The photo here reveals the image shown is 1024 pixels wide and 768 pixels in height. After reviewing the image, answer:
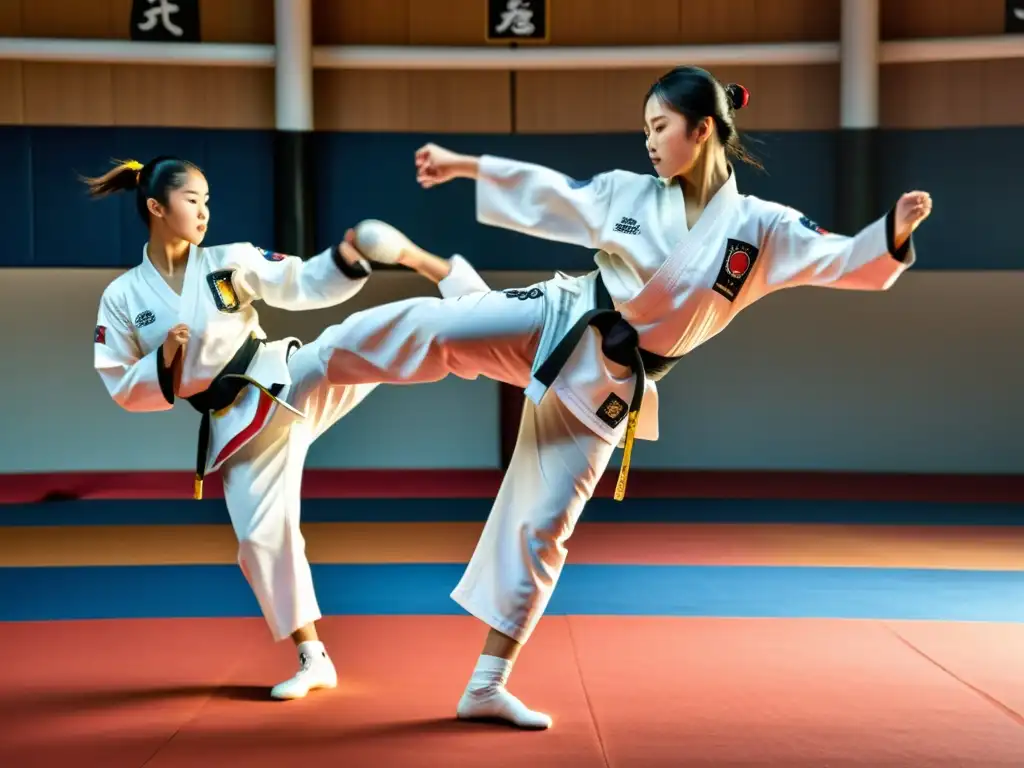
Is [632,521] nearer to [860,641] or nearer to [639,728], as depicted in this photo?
[860,641]

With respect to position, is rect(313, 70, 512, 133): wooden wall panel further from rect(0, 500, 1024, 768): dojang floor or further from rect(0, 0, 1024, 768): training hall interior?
rect(0, 500, 1024, 768): dojang floor

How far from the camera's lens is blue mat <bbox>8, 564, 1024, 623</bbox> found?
13.5 feet

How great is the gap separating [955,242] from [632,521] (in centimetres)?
354

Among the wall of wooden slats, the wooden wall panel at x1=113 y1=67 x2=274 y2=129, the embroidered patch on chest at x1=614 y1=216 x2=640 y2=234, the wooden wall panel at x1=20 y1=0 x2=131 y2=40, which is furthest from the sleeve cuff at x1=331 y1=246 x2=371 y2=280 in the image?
the wooden wall panel at x1=20 y1=0 x2=131 y2=40

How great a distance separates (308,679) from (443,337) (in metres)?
1.17

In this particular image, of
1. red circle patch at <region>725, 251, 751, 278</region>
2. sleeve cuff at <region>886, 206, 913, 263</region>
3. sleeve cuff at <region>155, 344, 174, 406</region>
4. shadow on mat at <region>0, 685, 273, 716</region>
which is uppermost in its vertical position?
sleeve cuff at <region>886, 206, 913, 263</region>

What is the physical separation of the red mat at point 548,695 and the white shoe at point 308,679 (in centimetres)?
4

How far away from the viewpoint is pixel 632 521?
6285 millimetres

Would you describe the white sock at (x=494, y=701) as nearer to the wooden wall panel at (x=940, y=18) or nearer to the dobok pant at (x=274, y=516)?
the dobok pant at (x=274, y=516)

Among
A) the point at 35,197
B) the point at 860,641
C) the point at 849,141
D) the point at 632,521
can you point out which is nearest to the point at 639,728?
the point at 860,641

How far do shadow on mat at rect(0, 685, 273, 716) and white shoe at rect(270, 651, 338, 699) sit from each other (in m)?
0.05

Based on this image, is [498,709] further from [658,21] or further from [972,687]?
[658,21]

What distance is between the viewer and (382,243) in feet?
8.53

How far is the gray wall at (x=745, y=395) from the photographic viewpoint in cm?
830
